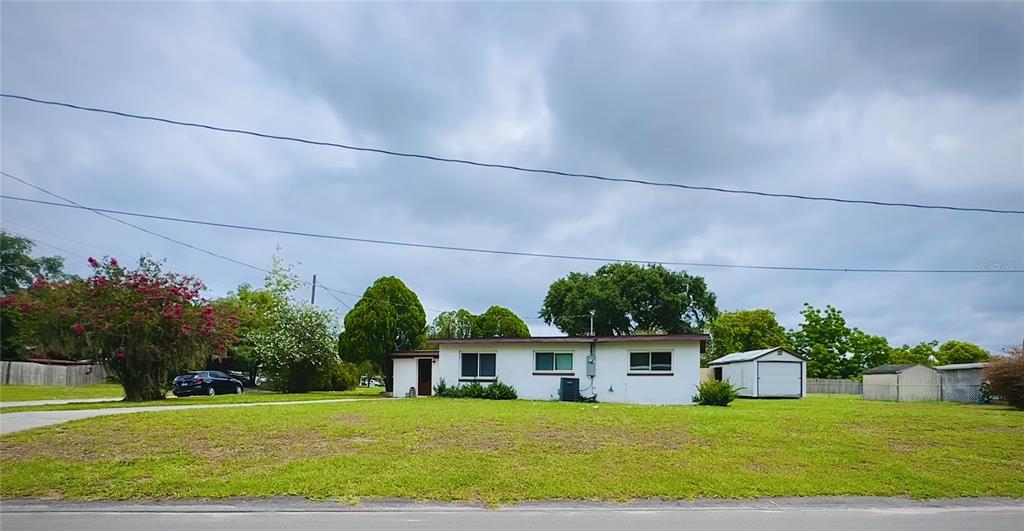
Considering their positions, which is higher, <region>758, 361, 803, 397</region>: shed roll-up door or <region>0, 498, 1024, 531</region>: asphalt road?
<region>0, 498, 1024, 531</region>: asphalt road

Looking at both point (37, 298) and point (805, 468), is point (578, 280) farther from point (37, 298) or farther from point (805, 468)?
point (805, 468)

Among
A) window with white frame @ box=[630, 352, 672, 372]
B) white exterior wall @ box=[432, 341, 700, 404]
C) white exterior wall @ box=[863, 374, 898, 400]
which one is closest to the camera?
white exterior wall @ box=[432, 341, 700, 404]

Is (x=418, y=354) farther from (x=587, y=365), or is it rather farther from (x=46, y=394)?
(x=46, y=394)

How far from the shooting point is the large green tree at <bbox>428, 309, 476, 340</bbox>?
5991cm

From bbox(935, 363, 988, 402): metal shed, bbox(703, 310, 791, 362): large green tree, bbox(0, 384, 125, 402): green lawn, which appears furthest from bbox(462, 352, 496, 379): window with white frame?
bbox(703, 310, 791, 362): large green tree

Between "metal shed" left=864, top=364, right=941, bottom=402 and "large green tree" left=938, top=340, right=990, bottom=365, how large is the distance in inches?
883

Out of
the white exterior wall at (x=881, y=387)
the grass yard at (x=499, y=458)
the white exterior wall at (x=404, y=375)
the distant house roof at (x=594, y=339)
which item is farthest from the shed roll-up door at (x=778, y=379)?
the grass yard at (x=499, y=458)

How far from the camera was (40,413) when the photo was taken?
18.2 meters

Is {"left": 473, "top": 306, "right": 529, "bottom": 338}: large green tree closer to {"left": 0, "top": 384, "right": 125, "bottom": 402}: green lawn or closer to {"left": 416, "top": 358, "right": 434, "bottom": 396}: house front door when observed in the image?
{"left": 416, "top": 358, "right": 434, "bottom": 396}: house front door

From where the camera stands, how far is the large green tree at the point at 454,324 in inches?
Answer: 2359

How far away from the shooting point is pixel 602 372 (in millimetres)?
28812

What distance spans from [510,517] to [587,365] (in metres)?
20.5

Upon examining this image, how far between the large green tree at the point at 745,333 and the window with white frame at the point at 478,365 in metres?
36.3

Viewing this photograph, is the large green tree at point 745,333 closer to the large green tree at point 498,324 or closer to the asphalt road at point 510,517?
the large green tree at point 498,324
